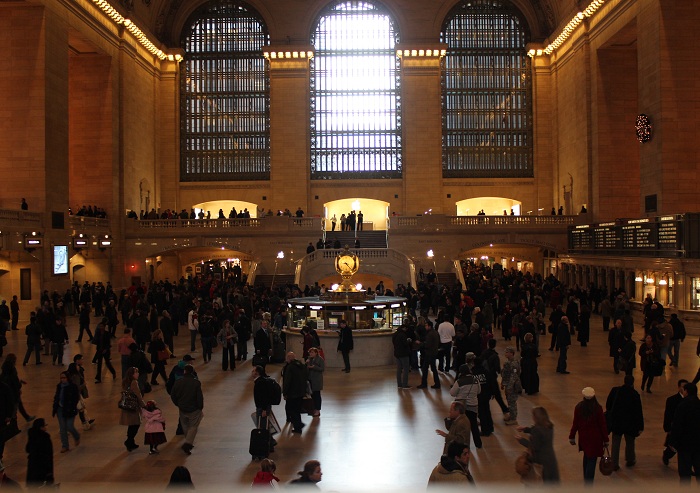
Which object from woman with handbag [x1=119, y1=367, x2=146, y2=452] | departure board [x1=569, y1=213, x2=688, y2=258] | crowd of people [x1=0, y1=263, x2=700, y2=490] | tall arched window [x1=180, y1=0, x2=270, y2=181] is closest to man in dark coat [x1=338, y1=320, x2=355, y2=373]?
crowd of people [x1=0, y1=263, x2=700, y2=490]

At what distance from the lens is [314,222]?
36031mm

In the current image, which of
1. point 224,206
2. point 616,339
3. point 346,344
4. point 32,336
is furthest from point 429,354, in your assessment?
point 224,206

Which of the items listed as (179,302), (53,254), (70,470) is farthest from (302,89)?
(70,470)

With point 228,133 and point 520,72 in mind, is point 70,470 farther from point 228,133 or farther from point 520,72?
point 520,72

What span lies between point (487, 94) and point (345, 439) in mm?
36808

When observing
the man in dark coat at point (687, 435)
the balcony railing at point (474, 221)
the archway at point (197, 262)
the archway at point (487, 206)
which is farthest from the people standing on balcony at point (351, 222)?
the man in dark coat at point (687, 435)

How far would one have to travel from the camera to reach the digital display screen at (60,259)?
2775 centimetres

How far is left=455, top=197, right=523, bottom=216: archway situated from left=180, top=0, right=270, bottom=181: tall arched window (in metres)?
12.5

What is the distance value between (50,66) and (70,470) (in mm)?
23518

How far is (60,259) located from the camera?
92.8ft

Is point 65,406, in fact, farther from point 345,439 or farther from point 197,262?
point 197,262

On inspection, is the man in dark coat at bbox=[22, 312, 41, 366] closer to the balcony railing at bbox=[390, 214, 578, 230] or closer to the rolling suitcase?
the rolling suitcase

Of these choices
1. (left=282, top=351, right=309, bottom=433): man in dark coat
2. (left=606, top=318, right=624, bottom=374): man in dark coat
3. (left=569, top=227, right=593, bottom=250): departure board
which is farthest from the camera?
(left=569, top=227, right=593, bottom=250): departure board

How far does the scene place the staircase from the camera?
36.6 metres
